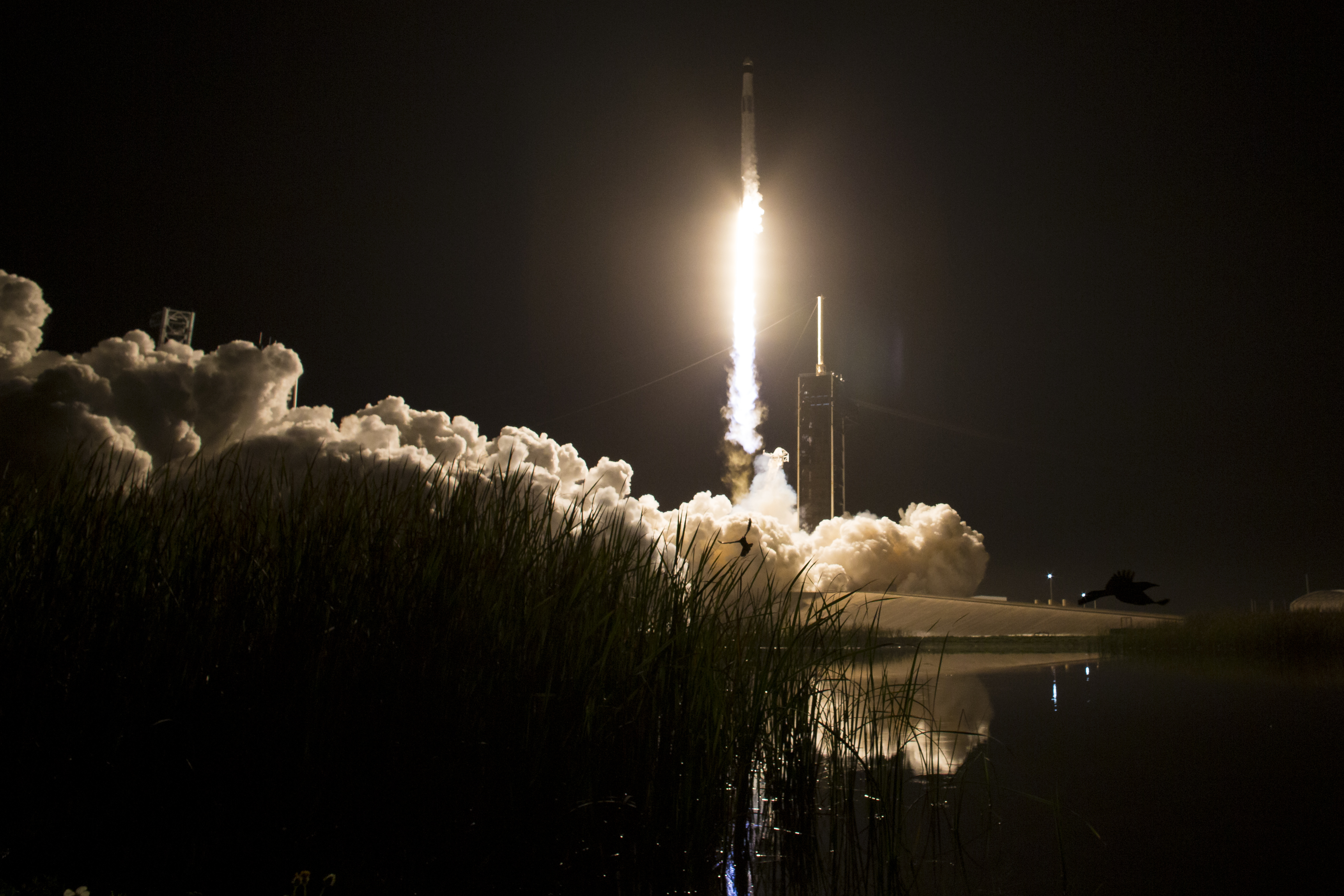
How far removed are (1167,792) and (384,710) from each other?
8.89 meters

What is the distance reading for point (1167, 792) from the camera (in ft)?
30.8

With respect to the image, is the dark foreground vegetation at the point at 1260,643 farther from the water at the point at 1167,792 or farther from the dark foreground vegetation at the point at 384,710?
the dark foreground vegetation at the point at 384,710

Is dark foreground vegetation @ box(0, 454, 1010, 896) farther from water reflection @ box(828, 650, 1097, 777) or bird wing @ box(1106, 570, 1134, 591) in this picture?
bird wing @ box(1106, 570, 1134, 591)

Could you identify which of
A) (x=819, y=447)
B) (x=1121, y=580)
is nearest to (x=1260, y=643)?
(x=1121, y=580)

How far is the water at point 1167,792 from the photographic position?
6797 millimetres

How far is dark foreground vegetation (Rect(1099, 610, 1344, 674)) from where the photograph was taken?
27.1 m

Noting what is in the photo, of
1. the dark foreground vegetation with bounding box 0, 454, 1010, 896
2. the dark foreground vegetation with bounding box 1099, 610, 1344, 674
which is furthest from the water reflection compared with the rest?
the dark foreground vegetation with bounding box 1099, 610, 1344, 674

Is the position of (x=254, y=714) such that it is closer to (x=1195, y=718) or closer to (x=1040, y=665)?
(x=1195, y=718)

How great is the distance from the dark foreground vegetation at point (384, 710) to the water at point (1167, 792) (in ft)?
3.91

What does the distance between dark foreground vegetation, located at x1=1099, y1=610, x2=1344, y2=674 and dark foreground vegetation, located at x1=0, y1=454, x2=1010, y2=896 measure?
25.6m

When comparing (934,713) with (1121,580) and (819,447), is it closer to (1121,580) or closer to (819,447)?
(1121,580)

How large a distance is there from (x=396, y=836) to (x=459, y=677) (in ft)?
3.46

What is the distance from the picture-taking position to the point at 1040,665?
31.0 m

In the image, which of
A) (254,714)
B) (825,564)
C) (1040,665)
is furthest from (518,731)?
(825,564)
